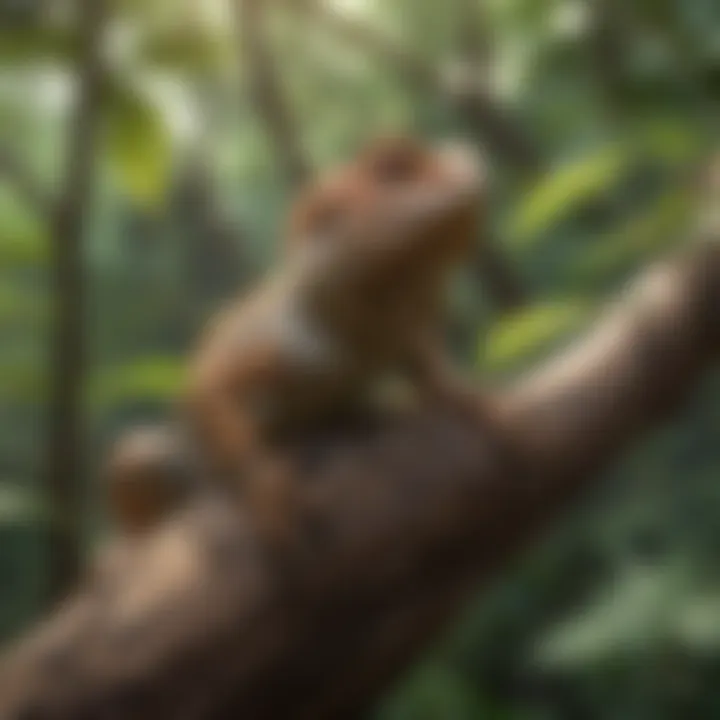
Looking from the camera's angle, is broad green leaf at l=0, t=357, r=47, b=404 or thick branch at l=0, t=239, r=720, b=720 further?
broad green leaf at l=0, t=357, r=47, b=404

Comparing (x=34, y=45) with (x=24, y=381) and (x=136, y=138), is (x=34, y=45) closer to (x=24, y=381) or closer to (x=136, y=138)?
(x=136, y=138)

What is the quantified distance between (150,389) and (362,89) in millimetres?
290

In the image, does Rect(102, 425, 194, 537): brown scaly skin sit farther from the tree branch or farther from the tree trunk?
the tree branch

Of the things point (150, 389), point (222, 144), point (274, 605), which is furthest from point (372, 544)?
point (222, 144)

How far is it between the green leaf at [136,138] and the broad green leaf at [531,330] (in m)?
0.24

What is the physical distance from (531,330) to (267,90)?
0.82ft

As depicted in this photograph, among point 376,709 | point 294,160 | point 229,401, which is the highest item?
point 294,160

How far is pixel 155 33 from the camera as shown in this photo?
777mm

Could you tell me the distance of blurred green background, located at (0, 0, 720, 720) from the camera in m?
0.78

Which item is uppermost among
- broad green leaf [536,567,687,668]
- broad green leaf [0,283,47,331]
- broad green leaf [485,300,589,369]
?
broad green leaf [0,283,47,331]

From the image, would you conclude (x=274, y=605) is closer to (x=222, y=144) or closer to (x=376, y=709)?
(x=376, y=709)

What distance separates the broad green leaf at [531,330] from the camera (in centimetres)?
78

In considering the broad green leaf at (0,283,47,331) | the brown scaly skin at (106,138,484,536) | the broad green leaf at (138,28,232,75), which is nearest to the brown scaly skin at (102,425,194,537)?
the brown scaly skin at (106,138,484,536)

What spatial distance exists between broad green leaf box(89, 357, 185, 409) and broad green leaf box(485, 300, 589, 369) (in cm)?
20
